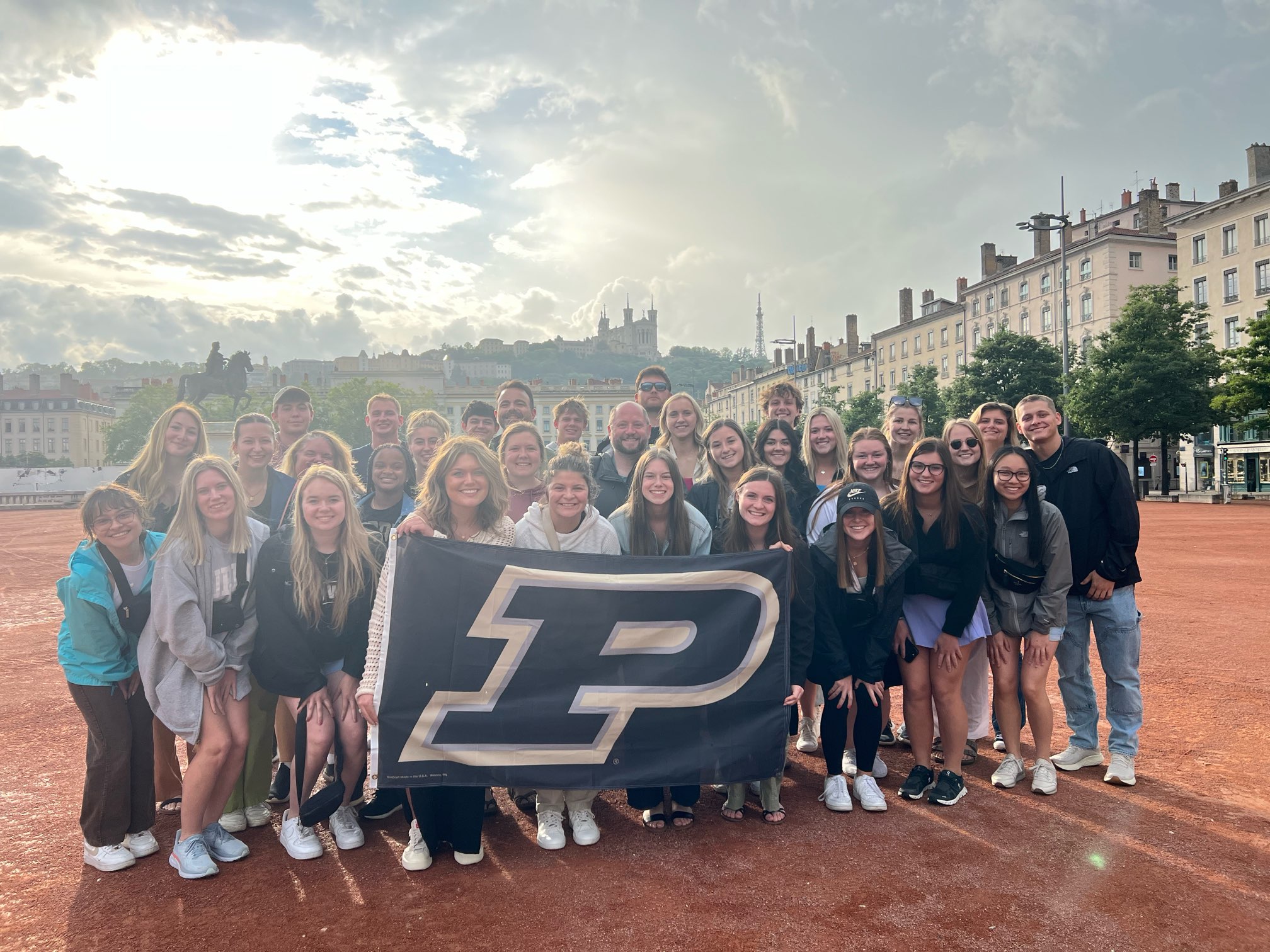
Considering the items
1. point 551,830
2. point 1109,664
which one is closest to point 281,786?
point 551,830

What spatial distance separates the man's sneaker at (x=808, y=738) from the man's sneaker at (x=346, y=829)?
3452 millimetres

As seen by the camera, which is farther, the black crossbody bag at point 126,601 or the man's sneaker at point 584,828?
the man's sneaker at point 584,828

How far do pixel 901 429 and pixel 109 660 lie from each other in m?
5.96

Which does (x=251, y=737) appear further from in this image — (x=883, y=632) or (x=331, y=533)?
(x=883, y=632)

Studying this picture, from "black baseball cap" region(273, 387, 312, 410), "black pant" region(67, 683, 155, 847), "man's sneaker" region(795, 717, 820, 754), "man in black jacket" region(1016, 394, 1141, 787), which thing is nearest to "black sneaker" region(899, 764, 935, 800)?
"man's sneaker" region(795, 717, 820, 754)

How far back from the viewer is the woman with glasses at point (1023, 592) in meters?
5.39

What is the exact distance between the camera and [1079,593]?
562 centimetres

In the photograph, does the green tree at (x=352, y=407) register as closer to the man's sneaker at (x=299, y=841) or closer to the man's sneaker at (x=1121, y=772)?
the man's sneaker at (x=299, y=841)

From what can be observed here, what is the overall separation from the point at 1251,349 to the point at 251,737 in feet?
151

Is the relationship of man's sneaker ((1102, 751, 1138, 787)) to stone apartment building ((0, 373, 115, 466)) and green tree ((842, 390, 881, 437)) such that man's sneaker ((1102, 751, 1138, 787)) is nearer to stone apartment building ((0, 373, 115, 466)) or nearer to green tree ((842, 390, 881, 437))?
green tree ((842, 390, 881, 437))

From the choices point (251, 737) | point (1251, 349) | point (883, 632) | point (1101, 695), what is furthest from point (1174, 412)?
point (251, 737)

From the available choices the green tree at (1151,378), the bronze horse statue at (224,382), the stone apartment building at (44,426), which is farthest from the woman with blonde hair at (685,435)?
the stone apartment building at (44,426)

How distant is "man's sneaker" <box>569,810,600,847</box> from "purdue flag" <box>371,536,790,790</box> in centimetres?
32

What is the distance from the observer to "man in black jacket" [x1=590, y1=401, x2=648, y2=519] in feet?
22.0
